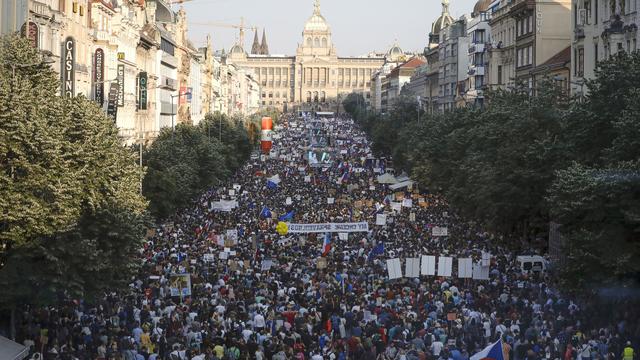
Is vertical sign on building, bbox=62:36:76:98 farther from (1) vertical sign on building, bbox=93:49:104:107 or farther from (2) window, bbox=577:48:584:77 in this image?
(2) window, bbox=577:48:584:77

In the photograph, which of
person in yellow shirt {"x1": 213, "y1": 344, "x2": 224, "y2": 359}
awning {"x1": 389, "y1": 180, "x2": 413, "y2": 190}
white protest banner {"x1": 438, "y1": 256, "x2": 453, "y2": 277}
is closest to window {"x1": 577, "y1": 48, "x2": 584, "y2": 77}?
awning {"x1": 389, "y1": 180, "x2": 413, "y2": 190}

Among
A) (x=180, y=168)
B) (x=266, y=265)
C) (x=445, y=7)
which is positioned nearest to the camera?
(x=266, y=265)

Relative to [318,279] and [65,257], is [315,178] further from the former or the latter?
[65,257]

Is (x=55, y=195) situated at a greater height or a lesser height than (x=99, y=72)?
lesser

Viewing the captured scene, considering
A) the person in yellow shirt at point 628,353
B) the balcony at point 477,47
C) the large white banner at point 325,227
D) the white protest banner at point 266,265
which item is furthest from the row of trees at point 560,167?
the balcony at point 477,47

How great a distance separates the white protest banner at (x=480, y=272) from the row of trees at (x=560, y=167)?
→ 2.58m

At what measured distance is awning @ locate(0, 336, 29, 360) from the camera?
83.9 feet

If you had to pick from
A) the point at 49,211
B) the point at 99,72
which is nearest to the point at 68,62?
the point at 99,72

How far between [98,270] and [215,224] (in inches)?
1007

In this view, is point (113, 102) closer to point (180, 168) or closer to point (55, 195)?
point (180, 168)

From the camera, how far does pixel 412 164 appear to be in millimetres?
79875

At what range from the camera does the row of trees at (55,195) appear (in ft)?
94.8

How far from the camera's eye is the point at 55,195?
29.9 m

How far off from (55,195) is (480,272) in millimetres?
13257
